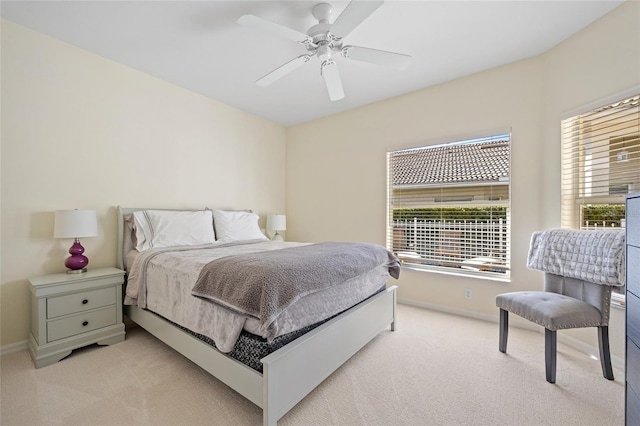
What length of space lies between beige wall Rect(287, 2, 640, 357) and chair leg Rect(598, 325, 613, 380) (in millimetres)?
246

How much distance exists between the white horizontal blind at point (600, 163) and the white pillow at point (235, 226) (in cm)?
322

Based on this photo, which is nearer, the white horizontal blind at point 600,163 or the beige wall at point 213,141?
the white horizontal blind at point 600,163

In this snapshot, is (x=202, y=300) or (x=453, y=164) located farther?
(x=453, y=164)

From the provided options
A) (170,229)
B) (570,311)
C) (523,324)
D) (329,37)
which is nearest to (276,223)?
(170,229)

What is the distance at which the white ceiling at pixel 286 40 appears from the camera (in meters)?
1.96

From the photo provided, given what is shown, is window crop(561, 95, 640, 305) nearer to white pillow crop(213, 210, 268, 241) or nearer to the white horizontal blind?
the white horizontal blind

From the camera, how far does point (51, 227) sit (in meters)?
2.32

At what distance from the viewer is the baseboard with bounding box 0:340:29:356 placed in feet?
6.89

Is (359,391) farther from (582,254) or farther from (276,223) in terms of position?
(276,223)

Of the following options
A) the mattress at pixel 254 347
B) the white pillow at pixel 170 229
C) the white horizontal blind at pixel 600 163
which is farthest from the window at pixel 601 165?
the white pillow at pixel 170 229

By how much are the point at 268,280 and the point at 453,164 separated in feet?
8.72

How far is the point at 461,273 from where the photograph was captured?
3.03 metres

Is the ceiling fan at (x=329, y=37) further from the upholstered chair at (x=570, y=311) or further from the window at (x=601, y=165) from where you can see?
the upholstered chair at (x=570, y=311)

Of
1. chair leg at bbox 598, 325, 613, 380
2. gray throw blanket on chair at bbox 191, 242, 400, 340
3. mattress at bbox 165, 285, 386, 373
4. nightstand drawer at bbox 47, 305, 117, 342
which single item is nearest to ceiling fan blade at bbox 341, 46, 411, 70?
gray throw blanket on chair at bbox 191, 242, 400, 340
